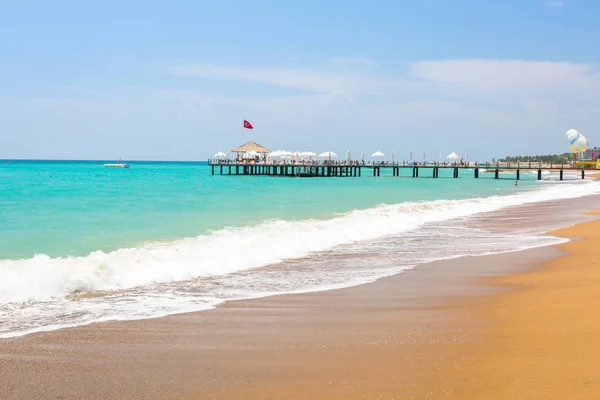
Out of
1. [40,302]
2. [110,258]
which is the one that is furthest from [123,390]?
[110,258]

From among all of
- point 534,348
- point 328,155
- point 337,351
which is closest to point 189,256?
point 337,351

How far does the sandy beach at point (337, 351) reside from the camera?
3797 mm

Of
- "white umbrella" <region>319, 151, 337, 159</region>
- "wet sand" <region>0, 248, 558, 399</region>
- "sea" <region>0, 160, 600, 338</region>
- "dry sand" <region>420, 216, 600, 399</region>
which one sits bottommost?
"sea" <region>0, 160, 600, 338</region>

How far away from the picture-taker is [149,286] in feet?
26.0

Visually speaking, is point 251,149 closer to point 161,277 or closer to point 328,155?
point 328,155

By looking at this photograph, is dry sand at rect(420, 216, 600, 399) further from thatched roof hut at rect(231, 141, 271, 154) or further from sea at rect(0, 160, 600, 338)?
thatched roof hut at rect(231, 141, 271, 154)

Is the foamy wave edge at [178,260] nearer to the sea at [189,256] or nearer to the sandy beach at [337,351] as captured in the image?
the sea at [189,256]

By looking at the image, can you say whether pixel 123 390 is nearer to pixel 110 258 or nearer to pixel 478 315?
pixel 478 315

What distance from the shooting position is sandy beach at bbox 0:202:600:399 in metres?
3.80

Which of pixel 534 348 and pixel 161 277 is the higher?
pixel 534 348

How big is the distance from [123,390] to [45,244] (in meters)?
10.7

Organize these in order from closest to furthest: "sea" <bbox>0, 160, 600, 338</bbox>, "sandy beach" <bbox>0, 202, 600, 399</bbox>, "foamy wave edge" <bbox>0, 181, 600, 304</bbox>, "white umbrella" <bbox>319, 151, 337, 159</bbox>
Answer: "sandy beach" <bbox>0, 202, 600, 399</bbox> → "sea" <bbox>0, 160, 600, 338</bbox> → "foamy wave edge" <bbox>0, 181, 600, 304</bbox> → "white umbrella" <bbox>319, 151, 337, 159</bbox>

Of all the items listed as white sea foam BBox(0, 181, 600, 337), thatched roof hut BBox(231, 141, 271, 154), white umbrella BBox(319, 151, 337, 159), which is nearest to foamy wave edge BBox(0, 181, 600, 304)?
white sea foam BBox(0, 181, 600, 337)

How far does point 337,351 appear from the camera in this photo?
15.3ft
